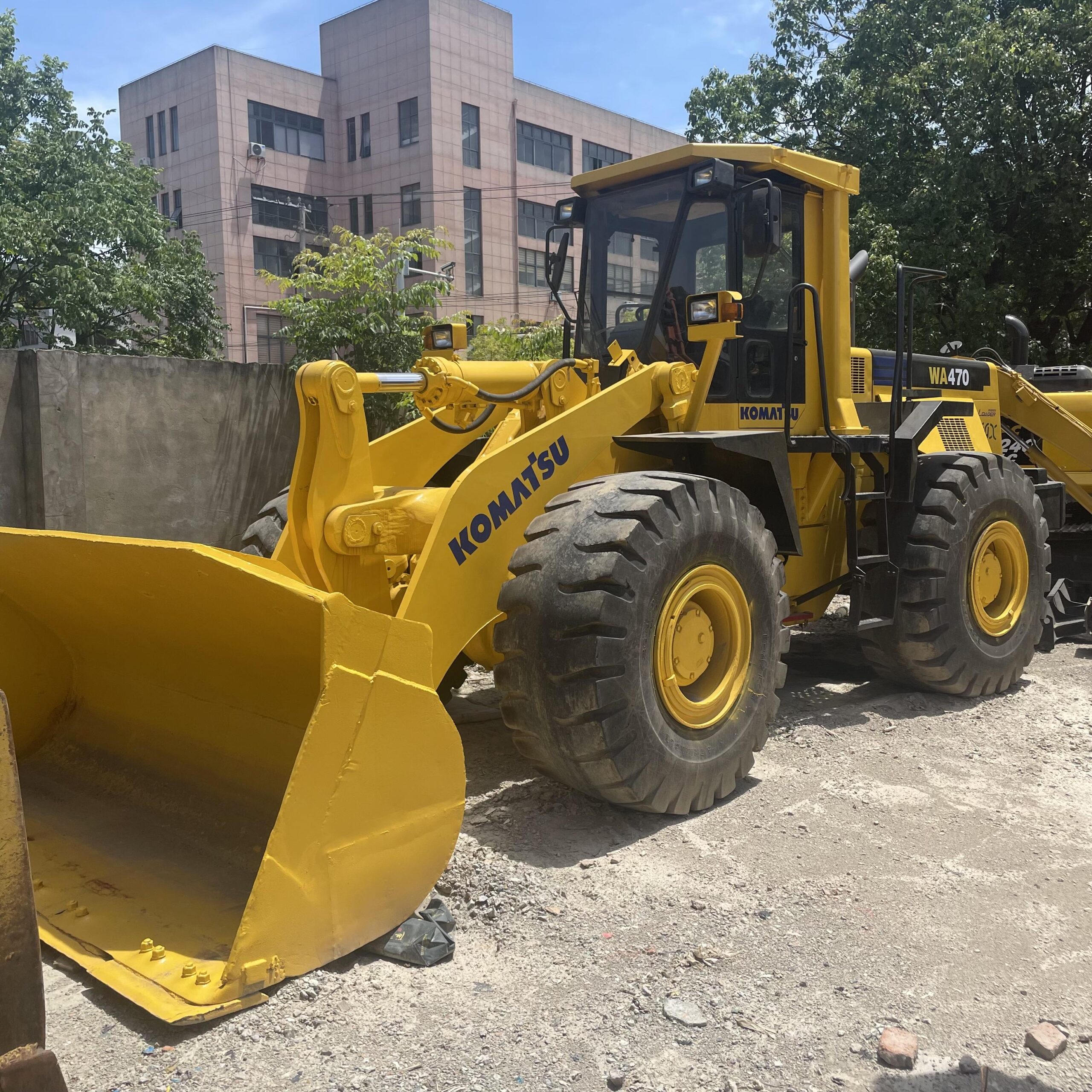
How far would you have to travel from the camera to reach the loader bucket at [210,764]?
2926 millimetres

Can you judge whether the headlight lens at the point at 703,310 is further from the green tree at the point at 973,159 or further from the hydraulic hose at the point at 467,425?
the green tree at the point at 973,159

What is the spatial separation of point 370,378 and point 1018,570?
4402 mm

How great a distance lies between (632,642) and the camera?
4035 millimetres

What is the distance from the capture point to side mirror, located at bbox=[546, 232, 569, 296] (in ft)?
20.4

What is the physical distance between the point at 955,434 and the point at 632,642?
151 inches

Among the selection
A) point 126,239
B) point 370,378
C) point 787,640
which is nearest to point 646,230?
point 370,378

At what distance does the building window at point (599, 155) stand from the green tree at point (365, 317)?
123 ft

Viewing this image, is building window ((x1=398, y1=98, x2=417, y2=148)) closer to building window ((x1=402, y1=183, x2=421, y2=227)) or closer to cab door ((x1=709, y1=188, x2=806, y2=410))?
building window ((x1=402, y1=183, x2=421, y2=227))

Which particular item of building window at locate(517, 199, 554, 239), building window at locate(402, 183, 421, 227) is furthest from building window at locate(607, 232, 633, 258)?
building window at locate(517, 199, 554, 239)

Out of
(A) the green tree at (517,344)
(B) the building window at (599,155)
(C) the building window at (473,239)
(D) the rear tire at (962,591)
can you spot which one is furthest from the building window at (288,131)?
(D) the rear tire at (962,591)

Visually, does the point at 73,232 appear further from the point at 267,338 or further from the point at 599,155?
the point at 599,155

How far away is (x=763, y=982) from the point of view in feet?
10.1

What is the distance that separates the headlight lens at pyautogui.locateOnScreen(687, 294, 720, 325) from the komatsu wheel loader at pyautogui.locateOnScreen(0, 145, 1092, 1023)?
0.5 inches

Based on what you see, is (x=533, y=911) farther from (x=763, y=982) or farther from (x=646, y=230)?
(x=646, y=230)
